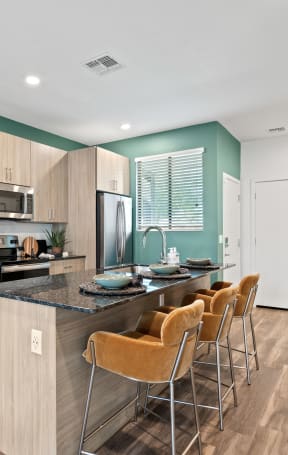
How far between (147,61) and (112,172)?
2178 mm

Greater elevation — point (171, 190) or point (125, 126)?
point (125, 126)

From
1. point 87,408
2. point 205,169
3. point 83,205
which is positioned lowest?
point 87,408

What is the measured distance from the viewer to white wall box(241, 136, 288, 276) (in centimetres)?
541

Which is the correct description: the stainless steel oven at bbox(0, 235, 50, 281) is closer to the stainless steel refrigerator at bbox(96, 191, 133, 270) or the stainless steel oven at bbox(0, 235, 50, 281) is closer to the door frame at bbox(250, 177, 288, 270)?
the stainless steel refrigerator at bbox(96, 191, 133, 270)

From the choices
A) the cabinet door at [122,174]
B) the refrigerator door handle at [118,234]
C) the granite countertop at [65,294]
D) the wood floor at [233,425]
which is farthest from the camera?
the cabinet door at [122,174]

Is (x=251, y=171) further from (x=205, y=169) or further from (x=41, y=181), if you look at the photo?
(x=41, y=181)

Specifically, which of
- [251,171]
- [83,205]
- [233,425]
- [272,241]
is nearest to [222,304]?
[233,425]

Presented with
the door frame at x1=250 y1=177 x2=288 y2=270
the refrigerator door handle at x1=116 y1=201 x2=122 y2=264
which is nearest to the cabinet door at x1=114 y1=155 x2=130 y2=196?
the refrigerator door handle at x1=116 y1=201 x2=122 y2=264

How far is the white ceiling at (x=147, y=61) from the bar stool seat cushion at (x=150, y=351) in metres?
2.05

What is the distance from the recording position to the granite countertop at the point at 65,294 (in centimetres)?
150

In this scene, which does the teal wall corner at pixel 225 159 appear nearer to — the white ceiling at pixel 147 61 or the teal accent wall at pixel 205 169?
the teal accent wall at pixel 205 169

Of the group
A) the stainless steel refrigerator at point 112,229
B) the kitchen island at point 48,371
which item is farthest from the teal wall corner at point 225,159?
the kitchen island at point 48,371

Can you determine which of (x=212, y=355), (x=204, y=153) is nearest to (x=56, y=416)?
(x=212, y=355)

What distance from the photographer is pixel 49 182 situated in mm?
4641
